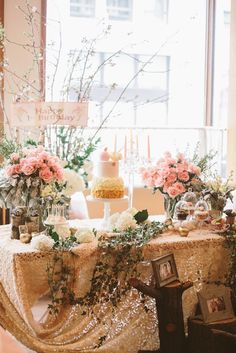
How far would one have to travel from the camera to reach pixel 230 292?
137 inches

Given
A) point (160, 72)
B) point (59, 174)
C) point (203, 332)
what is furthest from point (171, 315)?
point (160, 72)

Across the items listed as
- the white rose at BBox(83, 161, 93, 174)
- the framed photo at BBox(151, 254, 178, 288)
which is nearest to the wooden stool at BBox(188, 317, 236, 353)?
the framed photo at BBox(151, 254, 178, 288)

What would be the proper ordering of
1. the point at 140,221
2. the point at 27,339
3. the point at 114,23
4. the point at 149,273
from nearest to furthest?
the point at 27,339
the point at 149,273
the point at 140,221
the point at 114,23

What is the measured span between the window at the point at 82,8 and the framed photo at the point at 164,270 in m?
3.79

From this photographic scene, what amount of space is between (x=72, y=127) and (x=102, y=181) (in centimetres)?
49

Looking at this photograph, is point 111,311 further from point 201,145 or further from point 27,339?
point 201,145

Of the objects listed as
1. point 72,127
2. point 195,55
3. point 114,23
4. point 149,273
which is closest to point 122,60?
point 114,23

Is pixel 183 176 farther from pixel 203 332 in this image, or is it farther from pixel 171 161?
pixel 203 332

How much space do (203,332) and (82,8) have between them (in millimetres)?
4064

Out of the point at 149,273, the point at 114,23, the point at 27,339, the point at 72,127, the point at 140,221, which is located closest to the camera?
the point at 27,339

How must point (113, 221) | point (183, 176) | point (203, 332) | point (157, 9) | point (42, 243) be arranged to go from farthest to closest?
point (157, 9)
point (183, 176)
point (113, 221)
point (203, 332)
point (42, 243)

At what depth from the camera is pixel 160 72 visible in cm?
674

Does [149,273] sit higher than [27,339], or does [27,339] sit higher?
[149,273]

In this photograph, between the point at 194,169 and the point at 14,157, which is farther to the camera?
the point at 194,169
